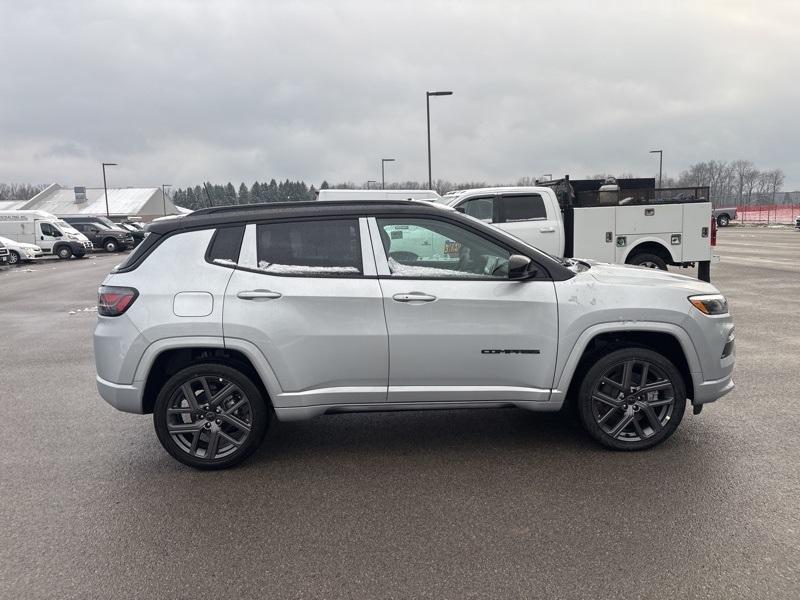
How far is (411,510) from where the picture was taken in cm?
373

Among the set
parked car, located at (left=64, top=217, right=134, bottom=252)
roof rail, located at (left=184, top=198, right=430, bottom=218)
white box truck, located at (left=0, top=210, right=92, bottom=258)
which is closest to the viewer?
roof rail, located at (left=184, top=198, right=430, bottom=218)

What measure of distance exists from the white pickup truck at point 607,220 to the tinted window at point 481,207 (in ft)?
0.06

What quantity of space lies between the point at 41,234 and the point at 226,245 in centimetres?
3334

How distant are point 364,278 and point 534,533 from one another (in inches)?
76.2

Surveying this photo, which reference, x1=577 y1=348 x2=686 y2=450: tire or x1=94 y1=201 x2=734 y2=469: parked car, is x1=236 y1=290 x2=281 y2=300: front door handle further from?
x1=577 y1=348 x2=686 y2=450: tire

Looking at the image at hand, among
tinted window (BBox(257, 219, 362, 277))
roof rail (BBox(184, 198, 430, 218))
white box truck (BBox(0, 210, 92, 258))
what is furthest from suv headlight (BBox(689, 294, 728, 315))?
white box truck (BBox(0, 210, 92, 258))

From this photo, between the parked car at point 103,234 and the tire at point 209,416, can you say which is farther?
the parked car at point 103,234

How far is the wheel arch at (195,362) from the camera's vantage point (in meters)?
4.21

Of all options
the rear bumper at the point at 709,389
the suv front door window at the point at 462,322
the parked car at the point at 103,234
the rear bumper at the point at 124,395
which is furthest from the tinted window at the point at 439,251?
the parked car at the point at 103,234

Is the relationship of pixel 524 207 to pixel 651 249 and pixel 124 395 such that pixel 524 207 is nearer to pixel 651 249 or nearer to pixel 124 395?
pixel 651 249

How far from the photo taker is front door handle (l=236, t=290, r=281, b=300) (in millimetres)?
4199

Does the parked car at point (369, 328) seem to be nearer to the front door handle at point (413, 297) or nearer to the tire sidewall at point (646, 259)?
the front door handle at point (413, 297)

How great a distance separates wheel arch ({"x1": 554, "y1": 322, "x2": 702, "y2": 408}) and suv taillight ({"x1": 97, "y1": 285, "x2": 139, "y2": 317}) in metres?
3.00

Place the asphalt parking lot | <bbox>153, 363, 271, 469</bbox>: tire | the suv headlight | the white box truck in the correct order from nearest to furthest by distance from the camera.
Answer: the asphalt parking lot
<bbox>153, 363, 271, 469</bbox>: tire
the suv headlight
the white box truck
